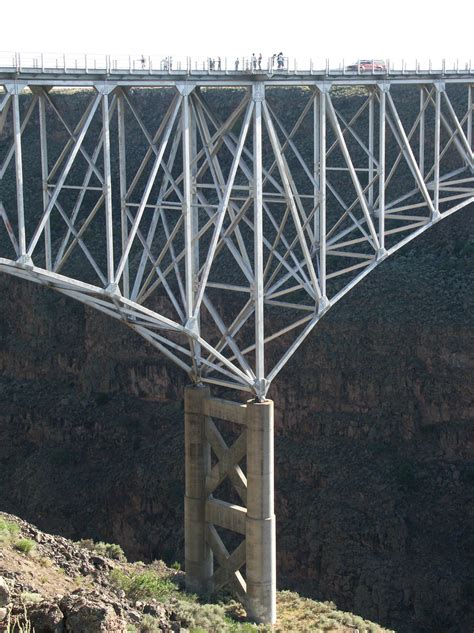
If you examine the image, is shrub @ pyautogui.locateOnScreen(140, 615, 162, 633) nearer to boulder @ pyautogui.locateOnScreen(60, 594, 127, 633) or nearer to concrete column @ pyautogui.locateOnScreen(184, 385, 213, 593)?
boulder @ pyautogui.locateOnScreen(60, 594, 127, 633)

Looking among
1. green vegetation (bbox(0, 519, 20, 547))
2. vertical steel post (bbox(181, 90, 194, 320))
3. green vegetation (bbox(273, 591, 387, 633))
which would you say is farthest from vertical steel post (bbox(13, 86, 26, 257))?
green vegetation (bbox(273, 591, 387, 633))

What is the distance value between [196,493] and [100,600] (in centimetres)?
1391

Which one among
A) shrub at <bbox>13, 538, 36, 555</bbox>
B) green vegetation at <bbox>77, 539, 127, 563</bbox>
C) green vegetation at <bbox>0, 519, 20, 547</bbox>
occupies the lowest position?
green vegetation at <bbox>77, 539, 127, 563</bbox>

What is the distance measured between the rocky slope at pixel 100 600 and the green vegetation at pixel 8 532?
4 centimetres

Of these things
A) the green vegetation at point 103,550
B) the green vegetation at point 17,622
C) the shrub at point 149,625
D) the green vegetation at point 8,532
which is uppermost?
the green vegetation at point 17,622

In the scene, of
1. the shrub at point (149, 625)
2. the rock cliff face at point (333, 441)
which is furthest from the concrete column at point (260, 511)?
the rock cliff face at point (333, 441)

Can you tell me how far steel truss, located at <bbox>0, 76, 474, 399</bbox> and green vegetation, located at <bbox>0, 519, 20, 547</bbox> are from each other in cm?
522

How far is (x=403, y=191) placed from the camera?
56.8 m

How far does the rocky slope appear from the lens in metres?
17.9

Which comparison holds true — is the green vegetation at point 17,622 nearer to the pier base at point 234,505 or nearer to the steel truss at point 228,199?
the steel truss at point 228,199

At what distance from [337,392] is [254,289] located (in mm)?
23902

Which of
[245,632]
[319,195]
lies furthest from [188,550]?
[319,195]

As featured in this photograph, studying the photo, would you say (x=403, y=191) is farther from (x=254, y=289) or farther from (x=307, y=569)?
(x=254, y=289)

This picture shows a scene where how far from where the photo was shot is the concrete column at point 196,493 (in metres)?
32.9
